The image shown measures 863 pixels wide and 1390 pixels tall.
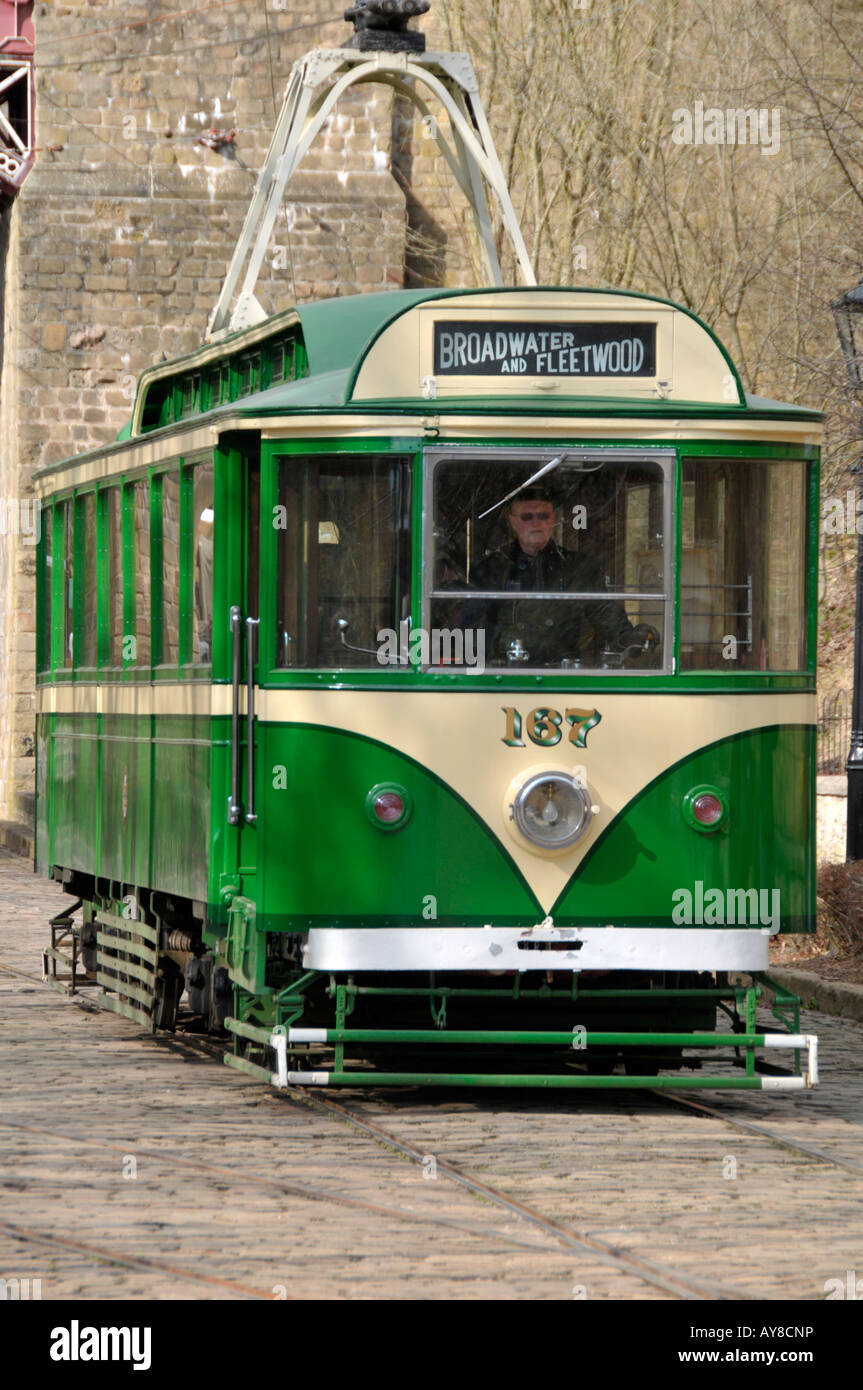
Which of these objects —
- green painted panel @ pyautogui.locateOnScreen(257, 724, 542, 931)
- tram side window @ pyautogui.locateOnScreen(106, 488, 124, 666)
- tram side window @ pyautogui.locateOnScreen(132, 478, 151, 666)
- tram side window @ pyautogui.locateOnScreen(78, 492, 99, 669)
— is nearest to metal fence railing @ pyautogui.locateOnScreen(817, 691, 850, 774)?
tram side window @ pyautogui.locateOnScreen(78, 492, 99, 669)

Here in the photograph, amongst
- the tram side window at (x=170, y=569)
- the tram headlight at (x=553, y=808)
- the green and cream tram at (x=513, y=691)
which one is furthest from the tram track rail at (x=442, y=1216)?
the tram side window at (x=170, y=569)

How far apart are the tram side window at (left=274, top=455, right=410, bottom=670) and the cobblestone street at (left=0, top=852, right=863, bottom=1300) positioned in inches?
75.7

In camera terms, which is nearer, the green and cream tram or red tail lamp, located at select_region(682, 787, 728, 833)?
the green and cream tram

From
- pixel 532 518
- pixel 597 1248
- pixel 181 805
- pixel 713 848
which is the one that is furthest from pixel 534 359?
pixel 597 1248

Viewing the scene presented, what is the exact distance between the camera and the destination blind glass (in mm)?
9914

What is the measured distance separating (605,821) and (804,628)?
121 cm

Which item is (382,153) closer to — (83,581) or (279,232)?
(279,232)

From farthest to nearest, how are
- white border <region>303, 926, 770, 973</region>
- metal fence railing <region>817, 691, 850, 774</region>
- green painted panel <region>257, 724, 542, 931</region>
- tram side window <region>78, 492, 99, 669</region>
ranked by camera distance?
metal fence railing <region>817, 691, 850, 774</region>, tram side window <region>78, 492, 99, 669</region>, green painted panel <region>257, 724, 542, 931</region>, white border <region>303, 926, 770, 973</region>

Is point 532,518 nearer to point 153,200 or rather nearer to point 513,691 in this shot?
point 513,691

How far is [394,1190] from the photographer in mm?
7922

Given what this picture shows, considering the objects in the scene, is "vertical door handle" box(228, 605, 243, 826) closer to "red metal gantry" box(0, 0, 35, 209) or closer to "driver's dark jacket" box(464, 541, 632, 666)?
"driver's dark jacket" box(464, 541, 632, 666)

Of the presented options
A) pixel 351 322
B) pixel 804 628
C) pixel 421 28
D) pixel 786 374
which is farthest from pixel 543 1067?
pixel 421 28

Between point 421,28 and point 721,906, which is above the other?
point 421,28

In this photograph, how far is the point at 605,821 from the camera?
383 inches
